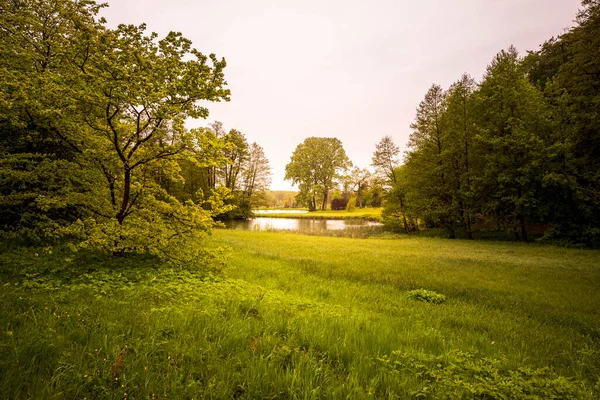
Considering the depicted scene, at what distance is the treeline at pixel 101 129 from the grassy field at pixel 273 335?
1.24 m

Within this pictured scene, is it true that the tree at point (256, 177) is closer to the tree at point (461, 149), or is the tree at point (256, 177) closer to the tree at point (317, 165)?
the tree at point (317, 165)

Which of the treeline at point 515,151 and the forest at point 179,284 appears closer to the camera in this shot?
the forest at point 179,284

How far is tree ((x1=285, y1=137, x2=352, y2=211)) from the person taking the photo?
72562 millimetres

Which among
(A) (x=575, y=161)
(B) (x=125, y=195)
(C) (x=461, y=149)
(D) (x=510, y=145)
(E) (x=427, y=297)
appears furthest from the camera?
(C) (x=461, y=149)

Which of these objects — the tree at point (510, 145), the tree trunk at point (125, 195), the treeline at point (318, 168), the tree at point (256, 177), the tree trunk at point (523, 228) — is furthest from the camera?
the treeline at point (318, 168)

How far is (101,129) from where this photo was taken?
22.9ft

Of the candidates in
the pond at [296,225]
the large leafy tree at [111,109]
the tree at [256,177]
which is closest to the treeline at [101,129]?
the large leafy tree at [111,109]

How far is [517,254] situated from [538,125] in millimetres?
12510

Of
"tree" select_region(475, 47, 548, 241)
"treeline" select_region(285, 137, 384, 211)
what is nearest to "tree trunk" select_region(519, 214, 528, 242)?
"tree" select_region(475, 47, 548, 241)

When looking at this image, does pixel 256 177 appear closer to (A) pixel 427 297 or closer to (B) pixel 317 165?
(B) pixel 317 165

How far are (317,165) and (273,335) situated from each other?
70512mm

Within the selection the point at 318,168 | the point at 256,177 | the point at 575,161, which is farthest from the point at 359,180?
the point at 575,161

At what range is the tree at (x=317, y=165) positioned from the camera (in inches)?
2857

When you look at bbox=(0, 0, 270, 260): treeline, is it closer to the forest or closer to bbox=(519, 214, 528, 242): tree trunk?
the forest
